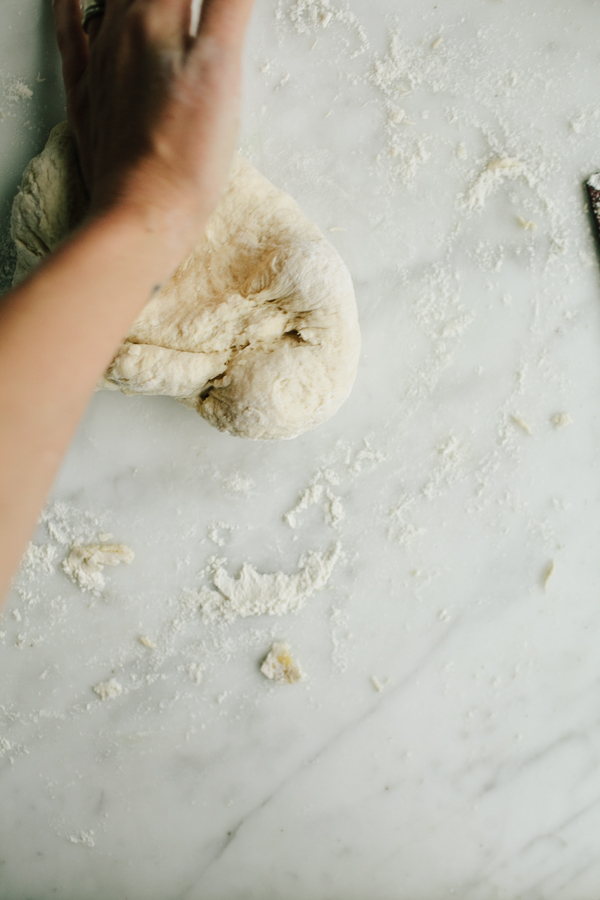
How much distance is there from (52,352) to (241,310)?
1.46 feet

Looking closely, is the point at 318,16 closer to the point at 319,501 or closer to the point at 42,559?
the point at 319,501

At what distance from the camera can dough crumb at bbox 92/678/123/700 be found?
114 centimetres

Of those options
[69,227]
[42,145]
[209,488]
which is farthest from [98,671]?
[42,145]

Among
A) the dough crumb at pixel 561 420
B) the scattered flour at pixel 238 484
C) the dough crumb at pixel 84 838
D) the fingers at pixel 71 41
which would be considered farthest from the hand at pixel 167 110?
the dough crumb at pixel 84 838

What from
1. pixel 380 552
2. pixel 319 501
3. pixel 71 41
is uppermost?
pixel 71 41

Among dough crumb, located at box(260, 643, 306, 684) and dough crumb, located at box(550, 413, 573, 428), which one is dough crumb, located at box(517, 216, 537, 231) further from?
dough crumb, located at box(260, 643, 306, 684)

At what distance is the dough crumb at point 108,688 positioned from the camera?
1.14 metres

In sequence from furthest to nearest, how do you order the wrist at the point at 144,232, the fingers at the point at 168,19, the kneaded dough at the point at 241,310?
the kneaded dough at the point at 241,310 < the fingers at the point at 168,19 < the wrist at the point at 144,232

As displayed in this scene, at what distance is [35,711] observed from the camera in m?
1.15

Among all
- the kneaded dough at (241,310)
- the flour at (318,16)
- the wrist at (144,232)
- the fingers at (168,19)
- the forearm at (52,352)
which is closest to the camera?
the forearm at (52,352)

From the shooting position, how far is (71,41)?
919 millimetres

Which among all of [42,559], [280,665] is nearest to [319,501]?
[280,665]

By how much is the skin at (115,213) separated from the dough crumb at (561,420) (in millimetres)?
764

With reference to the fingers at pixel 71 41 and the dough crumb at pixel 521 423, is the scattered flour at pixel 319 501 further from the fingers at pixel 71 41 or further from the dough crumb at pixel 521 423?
the fingers at pixel 71 41
